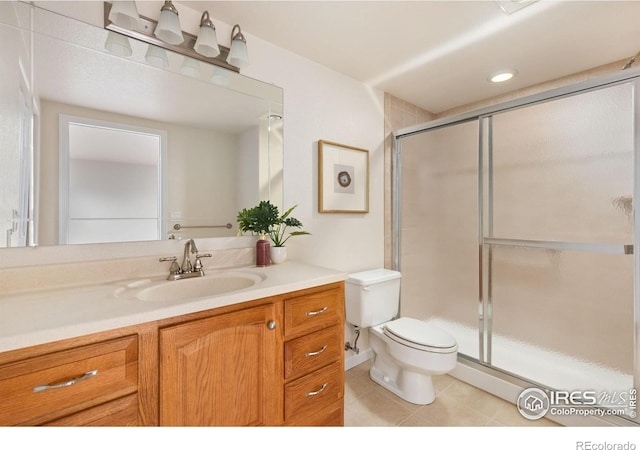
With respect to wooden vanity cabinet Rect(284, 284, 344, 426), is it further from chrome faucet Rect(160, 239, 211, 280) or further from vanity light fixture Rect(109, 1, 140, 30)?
vanity light fixture Rect(109, 1, 140, 30)

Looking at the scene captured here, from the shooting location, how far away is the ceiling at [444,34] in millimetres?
1392

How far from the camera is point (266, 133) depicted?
1.64 m

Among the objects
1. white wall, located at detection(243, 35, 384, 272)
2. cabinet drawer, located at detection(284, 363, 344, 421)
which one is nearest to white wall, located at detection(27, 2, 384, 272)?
white wall, located at detection(243, 35, 384, 272)

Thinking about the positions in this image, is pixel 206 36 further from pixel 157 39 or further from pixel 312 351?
pixel 312 351

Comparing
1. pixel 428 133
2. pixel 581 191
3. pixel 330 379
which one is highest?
pixel 428 133

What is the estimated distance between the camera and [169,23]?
A: 4.01ft

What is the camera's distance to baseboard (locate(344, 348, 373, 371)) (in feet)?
6.75

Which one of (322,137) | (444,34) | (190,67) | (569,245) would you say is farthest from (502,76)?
(190,67)

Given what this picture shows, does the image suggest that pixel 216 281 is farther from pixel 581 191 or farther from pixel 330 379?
pixel 581 191

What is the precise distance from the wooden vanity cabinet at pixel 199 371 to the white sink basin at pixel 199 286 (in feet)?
0.81

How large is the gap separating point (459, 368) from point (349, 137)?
1.85m

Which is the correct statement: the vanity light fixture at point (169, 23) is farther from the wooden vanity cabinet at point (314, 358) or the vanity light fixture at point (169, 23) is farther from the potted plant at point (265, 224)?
the wooden vanity cabinet at point (314, 358)

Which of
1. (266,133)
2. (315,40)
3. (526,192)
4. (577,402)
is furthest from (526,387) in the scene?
(315,40)

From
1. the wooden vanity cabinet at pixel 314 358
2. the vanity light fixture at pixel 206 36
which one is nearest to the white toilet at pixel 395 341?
the wooden vanity cabinet at pixel 314 358
